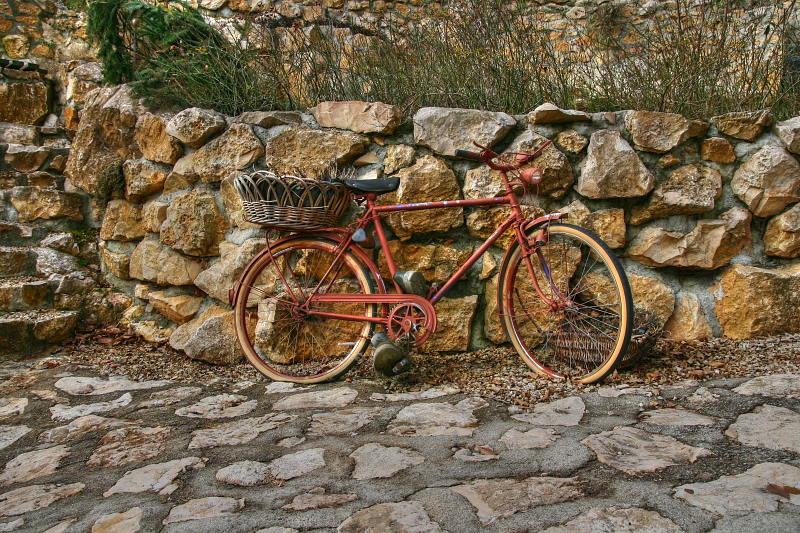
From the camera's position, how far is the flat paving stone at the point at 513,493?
1.43 m

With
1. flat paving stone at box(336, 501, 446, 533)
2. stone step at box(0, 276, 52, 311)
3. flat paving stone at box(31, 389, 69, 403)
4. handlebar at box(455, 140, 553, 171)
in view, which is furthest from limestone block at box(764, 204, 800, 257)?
stone step at box(0, 276, 52, 311)

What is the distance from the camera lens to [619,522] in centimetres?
134

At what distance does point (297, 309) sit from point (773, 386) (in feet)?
6.91

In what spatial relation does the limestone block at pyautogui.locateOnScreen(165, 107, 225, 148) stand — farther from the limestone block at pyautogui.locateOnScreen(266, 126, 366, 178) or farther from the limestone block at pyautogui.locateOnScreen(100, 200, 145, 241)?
the limestone block at pyautogui.locateOnScreen(100, 200, 145, 241)

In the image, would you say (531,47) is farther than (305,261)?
Yes

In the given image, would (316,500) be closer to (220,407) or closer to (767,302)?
(220,407)

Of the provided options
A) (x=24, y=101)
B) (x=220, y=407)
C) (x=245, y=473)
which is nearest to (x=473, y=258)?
(x=220, y=407)

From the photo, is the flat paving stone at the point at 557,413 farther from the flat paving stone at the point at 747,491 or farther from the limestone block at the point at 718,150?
the limestone block at the point at 718,150

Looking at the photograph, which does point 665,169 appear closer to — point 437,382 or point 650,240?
point 650,240

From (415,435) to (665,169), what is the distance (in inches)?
77.9

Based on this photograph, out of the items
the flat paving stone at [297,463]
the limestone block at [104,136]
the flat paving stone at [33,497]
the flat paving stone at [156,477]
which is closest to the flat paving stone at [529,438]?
the flat paving stone at [297,463]

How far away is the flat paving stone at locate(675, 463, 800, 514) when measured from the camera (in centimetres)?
137

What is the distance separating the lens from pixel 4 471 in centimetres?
194

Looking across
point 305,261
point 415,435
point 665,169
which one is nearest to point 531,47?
point 665,169
